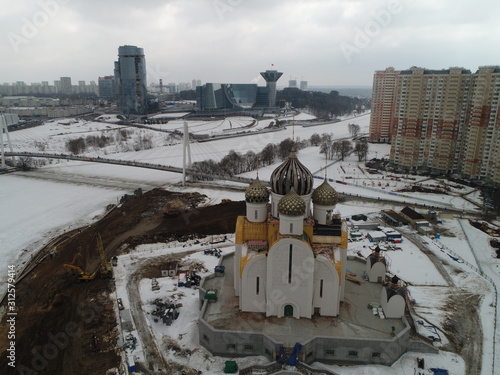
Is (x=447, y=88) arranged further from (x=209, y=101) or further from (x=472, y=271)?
(x=209, y=101)

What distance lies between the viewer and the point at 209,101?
5812 inches

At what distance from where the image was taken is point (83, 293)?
25406 millimetres

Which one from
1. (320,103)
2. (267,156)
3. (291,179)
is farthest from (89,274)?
(320,103)

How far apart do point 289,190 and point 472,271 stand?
1736 centimetres

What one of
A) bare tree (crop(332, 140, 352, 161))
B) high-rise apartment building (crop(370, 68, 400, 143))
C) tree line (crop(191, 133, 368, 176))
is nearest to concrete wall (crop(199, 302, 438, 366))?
tree line (crop(191, 133, 368, 176))

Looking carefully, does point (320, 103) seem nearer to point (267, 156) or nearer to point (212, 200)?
point (267, 156)

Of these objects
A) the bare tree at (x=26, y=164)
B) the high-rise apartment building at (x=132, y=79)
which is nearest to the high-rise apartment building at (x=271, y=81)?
the high-rise apartment building at (x=132, y=79)

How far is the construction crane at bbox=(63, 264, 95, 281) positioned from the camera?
2692 cm

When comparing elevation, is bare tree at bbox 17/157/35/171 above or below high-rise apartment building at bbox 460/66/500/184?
below

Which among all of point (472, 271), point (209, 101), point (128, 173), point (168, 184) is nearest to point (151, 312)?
point (472, 271)

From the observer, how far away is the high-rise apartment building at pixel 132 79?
132m

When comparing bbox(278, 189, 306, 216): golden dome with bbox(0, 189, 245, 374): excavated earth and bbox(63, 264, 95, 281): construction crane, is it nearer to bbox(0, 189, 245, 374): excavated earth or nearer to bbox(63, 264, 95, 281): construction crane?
bbox(0, 189, 245, 374): excavated earth

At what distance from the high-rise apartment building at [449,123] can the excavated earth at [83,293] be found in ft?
118

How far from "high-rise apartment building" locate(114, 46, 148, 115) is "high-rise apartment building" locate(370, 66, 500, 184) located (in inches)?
3952
